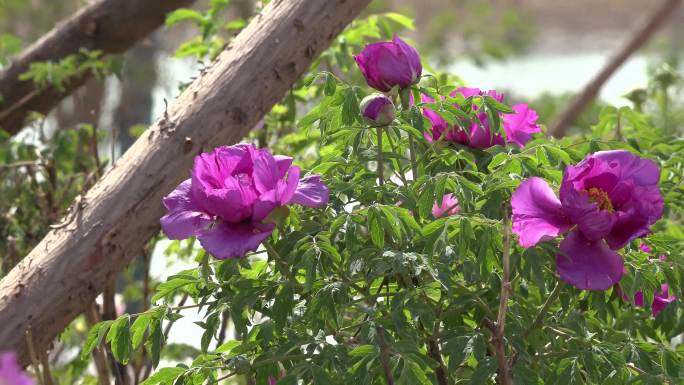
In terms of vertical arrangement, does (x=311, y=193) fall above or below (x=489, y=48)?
above

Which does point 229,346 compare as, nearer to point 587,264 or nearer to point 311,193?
point 311,193

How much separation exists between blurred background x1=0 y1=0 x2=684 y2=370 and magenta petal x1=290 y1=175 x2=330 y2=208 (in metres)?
1.92

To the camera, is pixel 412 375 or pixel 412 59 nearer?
pixel 412 375

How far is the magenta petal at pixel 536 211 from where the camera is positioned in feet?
3.34

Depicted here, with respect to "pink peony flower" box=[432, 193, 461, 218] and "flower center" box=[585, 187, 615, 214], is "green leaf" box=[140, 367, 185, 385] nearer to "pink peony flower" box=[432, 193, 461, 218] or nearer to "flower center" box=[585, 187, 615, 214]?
"pink peony flower" box=[432, 193, 461, 218]

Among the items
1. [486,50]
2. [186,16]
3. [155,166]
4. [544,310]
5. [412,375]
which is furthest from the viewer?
[486,50]

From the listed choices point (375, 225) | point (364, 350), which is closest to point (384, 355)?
point (364, 350)

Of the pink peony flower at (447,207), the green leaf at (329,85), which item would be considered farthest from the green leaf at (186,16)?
the pink peony flower at (447,207)

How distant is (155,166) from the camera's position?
57.6 inches

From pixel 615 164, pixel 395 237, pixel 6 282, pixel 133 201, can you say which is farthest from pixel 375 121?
pixel 6 282

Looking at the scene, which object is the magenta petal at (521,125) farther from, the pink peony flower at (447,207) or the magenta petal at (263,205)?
the magenta petal at (263,205)

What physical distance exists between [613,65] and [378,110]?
9.30 feet

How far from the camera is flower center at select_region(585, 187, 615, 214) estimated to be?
3.32ft

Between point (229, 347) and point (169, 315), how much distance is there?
0.09m
